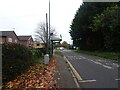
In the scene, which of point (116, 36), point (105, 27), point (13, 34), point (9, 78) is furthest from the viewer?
point (13, 34)

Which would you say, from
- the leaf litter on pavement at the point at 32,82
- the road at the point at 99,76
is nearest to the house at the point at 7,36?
the road at the point at 99,76

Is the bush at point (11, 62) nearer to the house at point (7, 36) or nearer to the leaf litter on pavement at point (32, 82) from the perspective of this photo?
the leaf litter on pavement at point (32, 82)

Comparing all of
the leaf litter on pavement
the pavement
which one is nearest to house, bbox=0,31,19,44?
the pavement

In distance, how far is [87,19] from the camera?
71.2 metres

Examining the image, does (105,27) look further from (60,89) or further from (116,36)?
(60,89)

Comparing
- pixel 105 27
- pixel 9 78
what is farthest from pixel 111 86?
pixel 105 27

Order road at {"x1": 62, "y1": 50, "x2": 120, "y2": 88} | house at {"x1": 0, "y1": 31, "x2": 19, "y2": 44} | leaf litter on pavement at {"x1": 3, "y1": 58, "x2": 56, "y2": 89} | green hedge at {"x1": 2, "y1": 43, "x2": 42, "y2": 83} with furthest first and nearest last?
house at {"x1": 0, "y1": 31, "x2": 19, "y2": 44}, green hedge at {"x1": 2, "y1": 43, "x2": 42, "y2": 83}, road at {"x1": 62, "y1": 50, "x2": 120, "y2": 88}, leaf litter on pavement at {"x1": 3, "y1": 58, "x2": 56, "y2": 89}

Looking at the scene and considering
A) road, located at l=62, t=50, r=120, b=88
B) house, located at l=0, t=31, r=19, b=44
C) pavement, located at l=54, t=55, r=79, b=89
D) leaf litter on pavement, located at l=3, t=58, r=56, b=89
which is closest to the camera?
leaf litter on pavement, located at l=3, t=58, r=56, b=89

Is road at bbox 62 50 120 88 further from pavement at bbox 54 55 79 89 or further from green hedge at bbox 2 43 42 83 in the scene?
green hedge at bbox 2 43 42 83

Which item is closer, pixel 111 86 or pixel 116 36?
pixel 111 86

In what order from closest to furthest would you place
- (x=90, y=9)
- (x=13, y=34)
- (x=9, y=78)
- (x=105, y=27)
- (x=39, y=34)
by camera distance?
(x=9, y=78) → (x=105, y=27) → (x=90, y=9) → (x=13, y=34) → (x=39, y=34)

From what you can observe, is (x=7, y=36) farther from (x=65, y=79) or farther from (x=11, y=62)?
(x=65, y=79)

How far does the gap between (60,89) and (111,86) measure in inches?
86.7

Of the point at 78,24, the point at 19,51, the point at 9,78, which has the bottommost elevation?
the point at 9,78
